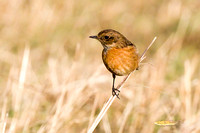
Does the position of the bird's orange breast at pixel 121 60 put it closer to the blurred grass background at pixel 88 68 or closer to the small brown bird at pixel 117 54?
the small brown bird at pixel 117 54

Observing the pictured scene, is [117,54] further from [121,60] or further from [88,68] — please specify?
[88,68]

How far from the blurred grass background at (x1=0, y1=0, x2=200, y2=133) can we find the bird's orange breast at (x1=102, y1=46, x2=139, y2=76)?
0.34 metres

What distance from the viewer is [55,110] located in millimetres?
4543

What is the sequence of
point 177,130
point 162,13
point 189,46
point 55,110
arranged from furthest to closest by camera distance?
1. point 162,13
2. point 189,46
3. point 55,110
4. point 177,130

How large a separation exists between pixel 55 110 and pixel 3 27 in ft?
12.1

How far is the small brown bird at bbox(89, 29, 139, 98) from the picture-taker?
3686 mm

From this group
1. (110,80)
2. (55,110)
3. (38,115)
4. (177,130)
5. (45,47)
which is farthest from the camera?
(45,47)

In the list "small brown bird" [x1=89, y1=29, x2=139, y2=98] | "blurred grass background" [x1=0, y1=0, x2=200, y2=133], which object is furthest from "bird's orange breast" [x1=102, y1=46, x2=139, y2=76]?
"blurred grass background" [x1=0, y1=0, x2=200, y2=133]

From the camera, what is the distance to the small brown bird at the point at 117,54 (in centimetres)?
369

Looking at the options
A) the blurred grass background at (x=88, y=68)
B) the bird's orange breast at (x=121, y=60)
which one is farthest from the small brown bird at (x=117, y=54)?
the blurred grass background at (x=88, y=68)

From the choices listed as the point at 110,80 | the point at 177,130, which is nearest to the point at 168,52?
the point at 110,80

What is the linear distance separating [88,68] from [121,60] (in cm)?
258

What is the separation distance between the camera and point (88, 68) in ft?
20.7

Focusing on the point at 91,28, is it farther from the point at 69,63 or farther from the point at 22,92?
the point at 22,92
